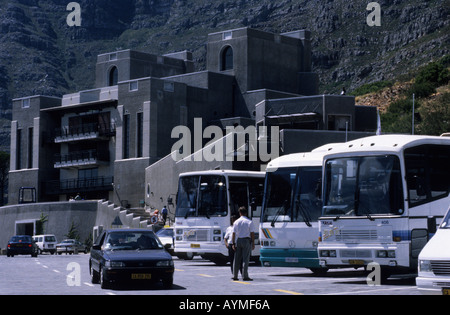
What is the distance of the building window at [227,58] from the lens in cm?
7456

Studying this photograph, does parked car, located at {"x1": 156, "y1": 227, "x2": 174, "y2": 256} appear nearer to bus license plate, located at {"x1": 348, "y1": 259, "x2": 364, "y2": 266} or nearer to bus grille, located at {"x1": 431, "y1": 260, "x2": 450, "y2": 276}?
bus license plate, located at {"x1": 348, "y1": 259, "x2": 364, "y2": 266}

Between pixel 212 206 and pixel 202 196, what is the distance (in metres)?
0.55

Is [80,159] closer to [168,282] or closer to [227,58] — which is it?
[227,58]

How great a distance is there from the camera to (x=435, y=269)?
1441cm

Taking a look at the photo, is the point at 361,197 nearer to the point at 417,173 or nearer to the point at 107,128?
the point at 417,173

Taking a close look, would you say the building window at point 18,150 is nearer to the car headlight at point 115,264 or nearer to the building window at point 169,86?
the building window at point 169,86

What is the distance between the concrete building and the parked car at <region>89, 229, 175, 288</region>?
35.3m

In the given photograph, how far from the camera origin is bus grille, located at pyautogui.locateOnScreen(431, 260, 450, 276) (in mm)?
14234

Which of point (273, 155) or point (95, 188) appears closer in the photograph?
point (273, 155)

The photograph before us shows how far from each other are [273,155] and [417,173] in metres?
26.0

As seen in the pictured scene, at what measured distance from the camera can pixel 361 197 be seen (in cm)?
2006

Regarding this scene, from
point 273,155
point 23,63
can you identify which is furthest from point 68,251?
point 23,63

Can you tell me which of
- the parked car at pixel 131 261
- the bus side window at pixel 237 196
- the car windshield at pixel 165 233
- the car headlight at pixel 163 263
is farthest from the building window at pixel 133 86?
the car headlight at pixel 163 263

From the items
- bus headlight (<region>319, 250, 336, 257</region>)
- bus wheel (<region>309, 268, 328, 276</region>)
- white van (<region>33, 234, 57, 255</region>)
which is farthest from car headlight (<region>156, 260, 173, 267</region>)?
white van (<region>33, 234, 57, 255</region>)
